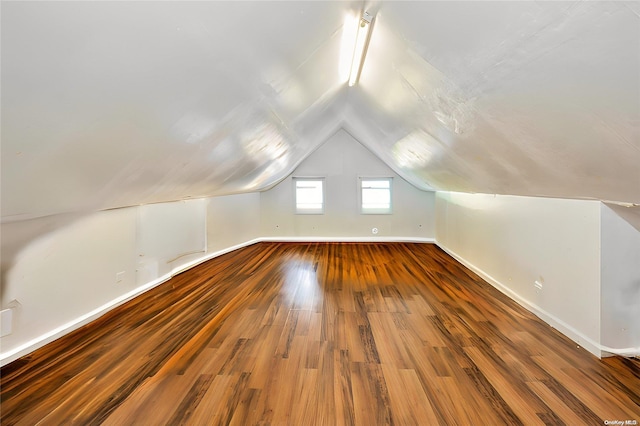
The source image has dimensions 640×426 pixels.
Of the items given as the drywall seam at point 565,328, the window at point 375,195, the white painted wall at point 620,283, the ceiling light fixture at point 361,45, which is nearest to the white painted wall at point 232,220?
the window at point 375,195

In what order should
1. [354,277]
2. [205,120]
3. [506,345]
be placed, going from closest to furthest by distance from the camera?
[205,120] → [506,345] → [354,277]

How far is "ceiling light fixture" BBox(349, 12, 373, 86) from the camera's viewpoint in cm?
182

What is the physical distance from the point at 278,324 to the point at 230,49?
2199mm

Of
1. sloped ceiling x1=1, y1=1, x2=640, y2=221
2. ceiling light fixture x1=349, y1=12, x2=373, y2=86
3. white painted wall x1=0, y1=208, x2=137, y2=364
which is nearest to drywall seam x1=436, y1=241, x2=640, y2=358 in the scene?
sloped ceiling x1=1, y1=1, x2=640, y2=221

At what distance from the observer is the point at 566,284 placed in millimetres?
2471

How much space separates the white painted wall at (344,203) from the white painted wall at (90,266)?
2.39 meters

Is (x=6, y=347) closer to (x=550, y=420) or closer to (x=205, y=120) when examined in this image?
(x=205, y=120)

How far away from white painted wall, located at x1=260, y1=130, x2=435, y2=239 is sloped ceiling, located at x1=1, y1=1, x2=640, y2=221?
423 cm

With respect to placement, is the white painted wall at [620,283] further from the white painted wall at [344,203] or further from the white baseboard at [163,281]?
the white painted wall at [344,203]

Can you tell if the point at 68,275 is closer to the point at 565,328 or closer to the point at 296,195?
the point at 565,328

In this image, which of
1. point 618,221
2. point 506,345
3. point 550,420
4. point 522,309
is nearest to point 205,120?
point 550,420

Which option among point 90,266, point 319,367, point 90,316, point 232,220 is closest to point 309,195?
point 232,220

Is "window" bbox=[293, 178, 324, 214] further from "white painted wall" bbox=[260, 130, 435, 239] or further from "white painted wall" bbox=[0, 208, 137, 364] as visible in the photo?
"white painted wall" bbox=[0, 208, 137, 364]

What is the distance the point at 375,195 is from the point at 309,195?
157 centimetres
